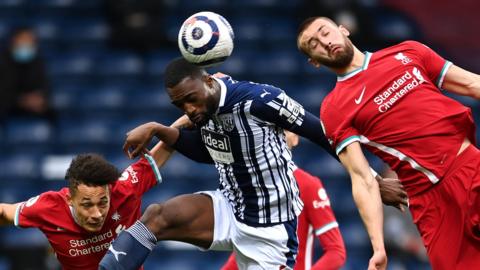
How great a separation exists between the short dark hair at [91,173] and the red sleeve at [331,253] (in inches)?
57.6

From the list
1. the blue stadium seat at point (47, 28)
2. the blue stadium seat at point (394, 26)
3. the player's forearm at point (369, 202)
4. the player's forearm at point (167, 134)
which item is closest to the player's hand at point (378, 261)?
the player's forearm at point (369, 202)

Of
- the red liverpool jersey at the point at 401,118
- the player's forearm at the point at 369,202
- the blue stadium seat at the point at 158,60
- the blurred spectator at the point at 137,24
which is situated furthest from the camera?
the blue stadium seat at the point at 158,60

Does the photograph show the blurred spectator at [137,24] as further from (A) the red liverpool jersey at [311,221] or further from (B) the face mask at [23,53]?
(A) the red liverpool jersey at [311,221]

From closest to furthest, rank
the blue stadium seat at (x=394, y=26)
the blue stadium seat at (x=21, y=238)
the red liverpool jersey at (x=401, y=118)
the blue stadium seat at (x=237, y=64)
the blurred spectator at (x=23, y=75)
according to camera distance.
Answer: the red liverpool jersey at (x=401, y=118) → the blue stadium seat at (x=21, y=238) → the blurred spectator at (x=23, y=75) → the blue stadium seat at (x=237, y=64) → the blue stadium seat at (x=394, y=26)

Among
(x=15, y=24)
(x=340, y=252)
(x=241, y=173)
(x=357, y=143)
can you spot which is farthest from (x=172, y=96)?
(x=15, y=24)

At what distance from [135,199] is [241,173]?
700 mm

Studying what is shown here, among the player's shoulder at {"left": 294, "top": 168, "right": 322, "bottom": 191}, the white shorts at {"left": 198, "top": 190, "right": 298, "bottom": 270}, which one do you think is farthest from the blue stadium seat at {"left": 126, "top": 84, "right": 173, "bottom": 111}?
the white shorts at {"left": 198, "top": 190, "right": 298, "bottom": 270}

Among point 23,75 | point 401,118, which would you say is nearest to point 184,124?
point 401,118

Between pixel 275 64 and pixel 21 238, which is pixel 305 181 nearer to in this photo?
pixel 21 238

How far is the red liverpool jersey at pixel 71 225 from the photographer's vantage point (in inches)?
252

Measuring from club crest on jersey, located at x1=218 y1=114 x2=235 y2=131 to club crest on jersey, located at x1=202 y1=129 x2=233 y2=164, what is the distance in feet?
0.19

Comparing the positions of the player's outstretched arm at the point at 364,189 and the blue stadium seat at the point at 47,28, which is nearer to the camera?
the player's outstretched arm at the point at 364,189

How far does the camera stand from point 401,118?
609 centimetres

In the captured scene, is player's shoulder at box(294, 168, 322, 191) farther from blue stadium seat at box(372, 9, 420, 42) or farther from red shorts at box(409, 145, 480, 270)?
blue stadium seat at box(372, 9, 420, 42)
